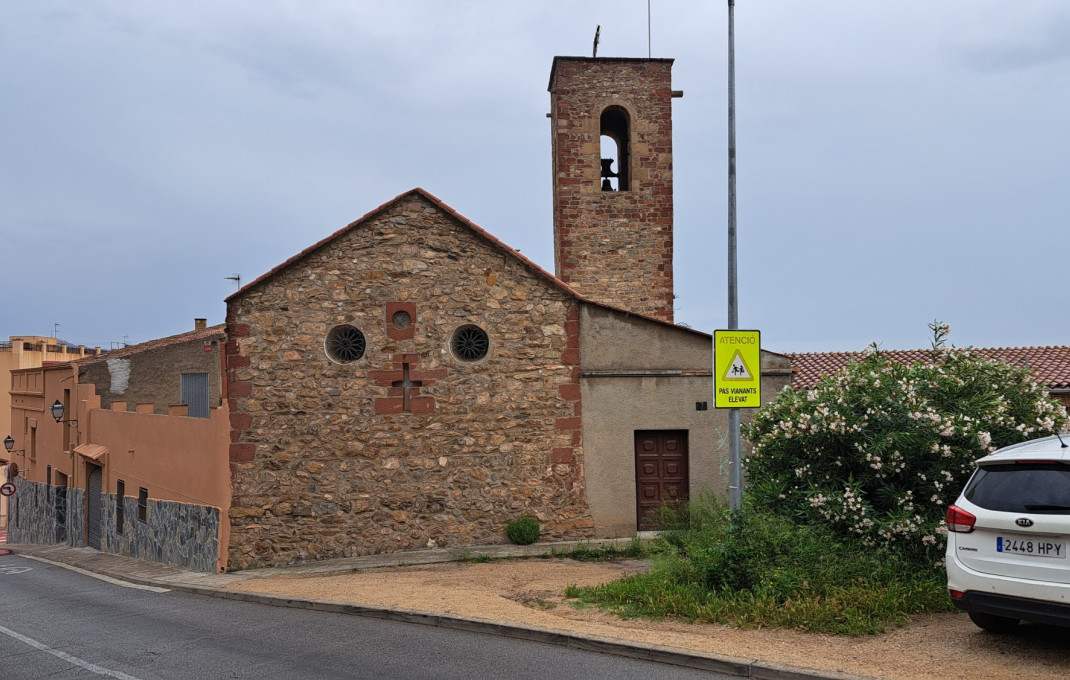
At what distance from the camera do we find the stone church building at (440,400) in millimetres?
12719

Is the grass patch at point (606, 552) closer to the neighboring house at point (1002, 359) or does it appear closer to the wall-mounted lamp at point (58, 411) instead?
the neighboring house at point (1002, 359)

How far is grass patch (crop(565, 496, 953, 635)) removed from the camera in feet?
23.9

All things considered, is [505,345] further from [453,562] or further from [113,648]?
[113,648]

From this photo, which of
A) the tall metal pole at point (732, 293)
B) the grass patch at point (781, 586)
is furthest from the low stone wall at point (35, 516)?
the tall metal pole at point (732, 293)

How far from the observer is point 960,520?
20.5 feet

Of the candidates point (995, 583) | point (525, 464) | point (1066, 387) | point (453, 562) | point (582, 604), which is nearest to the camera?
point (995, 583)

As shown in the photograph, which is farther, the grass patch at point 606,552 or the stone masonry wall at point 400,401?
the stone masonry wall at point 400,401

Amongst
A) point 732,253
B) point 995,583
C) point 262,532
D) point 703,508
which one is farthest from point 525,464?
point 995,583

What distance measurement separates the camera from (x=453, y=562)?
1228 cm

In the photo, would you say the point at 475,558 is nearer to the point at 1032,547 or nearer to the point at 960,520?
the point at 960,520

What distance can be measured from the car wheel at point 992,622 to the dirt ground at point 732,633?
78 millimetres

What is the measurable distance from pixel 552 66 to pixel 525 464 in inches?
409

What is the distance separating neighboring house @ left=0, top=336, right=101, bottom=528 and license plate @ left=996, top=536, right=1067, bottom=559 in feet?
120

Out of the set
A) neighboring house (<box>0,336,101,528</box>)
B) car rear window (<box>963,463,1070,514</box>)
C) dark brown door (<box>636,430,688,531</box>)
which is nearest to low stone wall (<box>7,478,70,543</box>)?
neighboring house (<box>0,336,101,528</box>)
